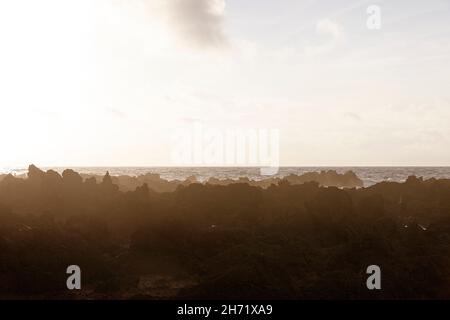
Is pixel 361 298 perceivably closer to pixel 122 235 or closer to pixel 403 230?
pixel 403 230

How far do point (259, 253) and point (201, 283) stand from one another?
11.7 feet

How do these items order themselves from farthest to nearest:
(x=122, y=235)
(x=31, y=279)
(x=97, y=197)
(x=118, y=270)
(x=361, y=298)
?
(x=97, y=197) < (x=122, y=235) < (x=118, y=270) < (x=31, y=279) < (x=361, y=298)

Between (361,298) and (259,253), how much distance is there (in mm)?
4972

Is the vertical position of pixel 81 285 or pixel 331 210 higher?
pixel 331 210

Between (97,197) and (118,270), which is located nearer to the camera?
(118,270)

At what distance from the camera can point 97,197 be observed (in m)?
33.8

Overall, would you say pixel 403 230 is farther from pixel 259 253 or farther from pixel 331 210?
pixel 259 253

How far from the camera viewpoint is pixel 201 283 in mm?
18703
